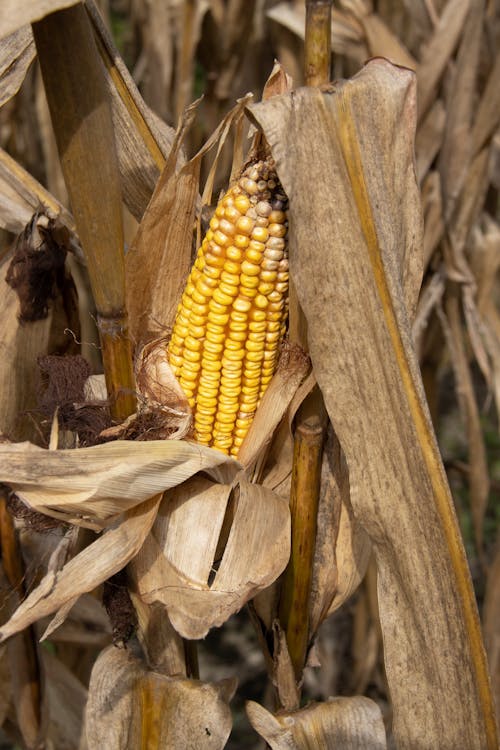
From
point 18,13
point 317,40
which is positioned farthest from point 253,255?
point 18,13

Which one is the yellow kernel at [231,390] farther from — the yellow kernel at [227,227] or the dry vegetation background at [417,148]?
the dry vegetation background at [417,148]

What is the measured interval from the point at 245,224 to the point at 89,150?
0.18 m

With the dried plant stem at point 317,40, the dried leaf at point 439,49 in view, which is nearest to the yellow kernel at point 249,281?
the dried plant stem at point 317,40

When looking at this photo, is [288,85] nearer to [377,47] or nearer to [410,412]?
[410,412]

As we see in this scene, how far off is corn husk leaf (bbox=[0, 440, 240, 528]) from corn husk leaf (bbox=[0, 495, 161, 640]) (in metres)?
0.03

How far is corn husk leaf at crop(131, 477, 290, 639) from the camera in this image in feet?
3.09

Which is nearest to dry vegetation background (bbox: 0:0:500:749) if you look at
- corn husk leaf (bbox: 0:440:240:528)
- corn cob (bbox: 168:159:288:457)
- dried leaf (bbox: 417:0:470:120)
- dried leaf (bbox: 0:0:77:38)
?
dried leaf (bbox: 417:0:470:120)

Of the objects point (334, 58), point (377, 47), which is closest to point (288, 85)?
point (377, 47)

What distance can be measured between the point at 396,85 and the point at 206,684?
2.57 ft

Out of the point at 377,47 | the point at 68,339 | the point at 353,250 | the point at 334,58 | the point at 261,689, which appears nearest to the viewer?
the point at 353,250

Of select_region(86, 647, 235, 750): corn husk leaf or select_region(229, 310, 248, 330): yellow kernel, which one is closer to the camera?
select_region(229, 310, 248, 330): yellow kernel

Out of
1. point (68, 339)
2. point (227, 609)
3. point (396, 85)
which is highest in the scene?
point (396, 85)

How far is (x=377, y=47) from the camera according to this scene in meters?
1.90

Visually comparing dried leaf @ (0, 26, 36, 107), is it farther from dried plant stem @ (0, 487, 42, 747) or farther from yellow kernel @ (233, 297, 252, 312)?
dried plant stem @ (0, 487, 42, 747)
